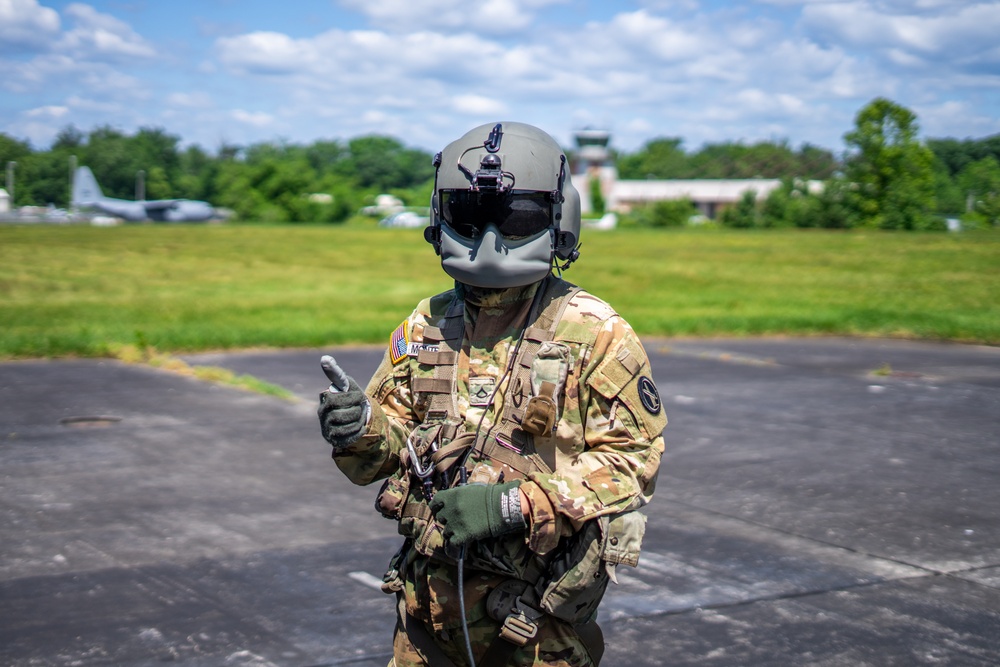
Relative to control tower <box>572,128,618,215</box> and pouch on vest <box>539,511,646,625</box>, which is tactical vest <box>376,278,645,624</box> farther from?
control tower <box>572,128,618,215</box>

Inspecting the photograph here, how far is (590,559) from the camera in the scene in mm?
2668

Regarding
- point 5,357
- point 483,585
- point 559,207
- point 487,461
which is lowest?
point 5,357

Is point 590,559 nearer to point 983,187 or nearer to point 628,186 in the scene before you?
point 983,187

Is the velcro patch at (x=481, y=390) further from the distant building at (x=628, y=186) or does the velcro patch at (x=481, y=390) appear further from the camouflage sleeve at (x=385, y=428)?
the distant building at (x=628, y=186)

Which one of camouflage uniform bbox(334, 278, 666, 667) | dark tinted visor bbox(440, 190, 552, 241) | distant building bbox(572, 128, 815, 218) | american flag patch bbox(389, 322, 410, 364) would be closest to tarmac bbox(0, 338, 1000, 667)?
camouflage uniform bbox(334, 278, 666, 667)

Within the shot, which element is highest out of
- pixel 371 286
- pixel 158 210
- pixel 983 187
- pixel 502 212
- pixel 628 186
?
pixel 628 186

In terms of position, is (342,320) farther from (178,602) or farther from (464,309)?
(464,309)

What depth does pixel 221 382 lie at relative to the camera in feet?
39.0

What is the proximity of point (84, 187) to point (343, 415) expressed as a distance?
17.8 metres

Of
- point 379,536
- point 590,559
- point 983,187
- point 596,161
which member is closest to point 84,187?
point 379,536

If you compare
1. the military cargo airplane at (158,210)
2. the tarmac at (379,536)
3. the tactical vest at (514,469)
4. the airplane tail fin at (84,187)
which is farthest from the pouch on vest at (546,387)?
the military cargo airplane at (158,210)

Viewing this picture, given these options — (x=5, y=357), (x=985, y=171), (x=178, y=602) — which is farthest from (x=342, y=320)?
(x=985, y=171)

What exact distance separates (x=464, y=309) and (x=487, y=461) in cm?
44

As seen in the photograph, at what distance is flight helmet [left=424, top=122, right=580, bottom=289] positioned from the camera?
2.77m
